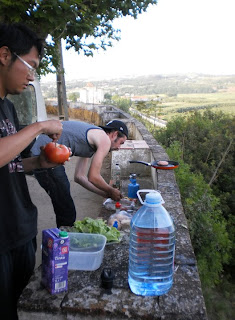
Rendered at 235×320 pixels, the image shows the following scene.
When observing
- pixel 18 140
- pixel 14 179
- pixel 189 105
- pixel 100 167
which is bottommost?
pixel 189 105

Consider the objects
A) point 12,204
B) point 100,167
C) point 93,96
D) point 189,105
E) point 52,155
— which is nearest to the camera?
point 12,204

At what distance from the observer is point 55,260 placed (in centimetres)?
163

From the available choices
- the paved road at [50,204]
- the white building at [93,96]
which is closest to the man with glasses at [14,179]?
the paved road at [50,204]

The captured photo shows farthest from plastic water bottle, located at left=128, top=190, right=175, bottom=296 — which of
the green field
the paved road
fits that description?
the green field

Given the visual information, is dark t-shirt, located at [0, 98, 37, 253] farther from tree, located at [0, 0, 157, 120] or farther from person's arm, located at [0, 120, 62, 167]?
tree, located at [0, 0, 157, 120]

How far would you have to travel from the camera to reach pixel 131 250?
75.9 inches

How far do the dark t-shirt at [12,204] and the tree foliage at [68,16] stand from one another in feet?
6.24

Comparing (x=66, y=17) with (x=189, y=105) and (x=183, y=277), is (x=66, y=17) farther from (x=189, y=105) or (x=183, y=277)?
(x=189, y=105)

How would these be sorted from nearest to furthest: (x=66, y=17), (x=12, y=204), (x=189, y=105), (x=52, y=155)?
(x=12, y=204) → (x=52, y=155) → (x=66, y=17) → (x=189, y=105)

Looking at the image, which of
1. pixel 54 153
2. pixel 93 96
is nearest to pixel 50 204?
pixel 54 153

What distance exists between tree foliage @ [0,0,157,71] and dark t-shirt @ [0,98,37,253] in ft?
6.24

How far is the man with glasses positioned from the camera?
185cm

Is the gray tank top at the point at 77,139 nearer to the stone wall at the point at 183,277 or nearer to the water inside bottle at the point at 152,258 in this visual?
the stone wall at the point at 183,277

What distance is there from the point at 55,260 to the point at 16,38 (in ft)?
4.42
